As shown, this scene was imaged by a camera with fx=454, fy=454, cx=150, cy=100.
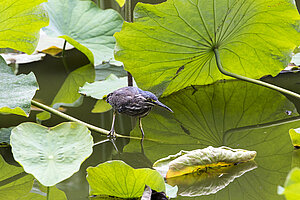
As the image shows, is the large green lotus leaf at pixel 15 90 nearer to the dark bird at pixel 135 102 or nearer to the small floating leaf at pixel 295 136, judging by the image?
the dark bird at pixel 135 102

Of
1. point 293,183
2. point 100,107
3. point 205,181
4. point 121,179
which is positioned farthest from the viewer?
point 100,107

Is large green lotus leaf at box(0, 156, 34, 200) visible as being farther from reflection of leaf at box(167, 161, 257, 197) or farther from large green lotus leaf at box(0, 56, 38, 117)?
reflection of leaf at box(167, 161, 257, 197)

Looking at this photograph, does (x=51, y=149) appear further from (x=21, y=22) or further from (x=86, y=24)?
(x=86, y=24)

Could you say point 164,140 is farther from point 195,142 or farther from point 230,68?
point 230,68

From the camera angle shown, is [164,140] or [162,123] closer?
[164,140]

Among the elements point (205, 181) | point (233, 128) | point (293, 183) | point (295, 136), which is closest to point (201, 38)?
point (233, 128)

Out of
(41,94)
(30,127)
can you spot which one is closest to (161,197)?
(30,127)
